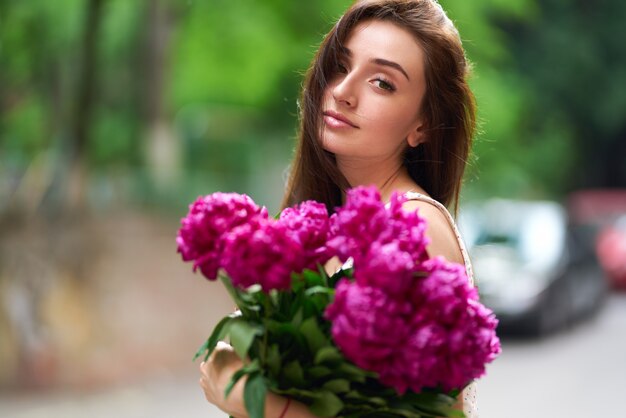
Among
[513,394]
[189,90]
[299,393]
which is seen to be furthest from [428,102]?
[189,90]

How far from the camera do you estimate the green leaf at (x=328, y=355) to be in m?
1.63

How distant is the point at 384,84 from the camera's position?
6.64 ft

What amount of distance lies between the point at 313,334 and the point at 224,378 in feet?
0.81

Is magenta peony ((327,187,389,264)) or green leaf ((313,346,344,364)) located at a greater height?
magenta peony ((327,187,389,264))

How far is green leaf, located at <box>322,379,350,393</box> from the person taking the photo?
1659mm

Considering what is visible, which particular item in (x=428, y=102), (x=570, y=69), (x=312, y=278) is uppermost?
(x=570, y=69)

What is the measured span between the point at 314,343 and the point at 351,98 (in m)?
0.59

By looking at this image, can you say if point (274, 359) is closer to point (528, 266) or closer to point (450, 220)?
point (450, 220)

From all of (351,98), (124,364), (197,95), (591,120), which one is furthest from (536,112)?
(351,98)

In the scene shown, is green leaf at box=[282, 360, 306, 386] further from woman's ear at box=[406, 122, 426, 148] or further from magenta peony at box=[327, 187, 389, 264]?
woman's ear at box=[406, 122, 426, 148]

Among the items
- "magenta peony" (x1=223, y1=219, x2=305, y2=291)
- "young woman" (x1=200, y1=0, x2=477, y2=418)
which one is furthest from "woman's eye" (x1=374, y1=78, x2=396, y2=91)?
"magenta peony" (x1=223, y1=219, x2=305, y2=291)

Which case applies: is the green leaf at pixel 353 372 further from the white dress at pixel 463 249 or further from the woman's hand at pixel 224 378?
the white dress at pixel 463 249

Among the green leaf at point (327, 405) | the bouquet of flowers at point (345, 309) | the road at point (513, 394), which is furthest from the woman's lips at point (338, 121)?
the road at point (513, 394)

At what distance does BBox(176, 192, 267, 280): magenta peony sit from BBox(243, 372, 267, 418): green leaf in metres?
0.20
